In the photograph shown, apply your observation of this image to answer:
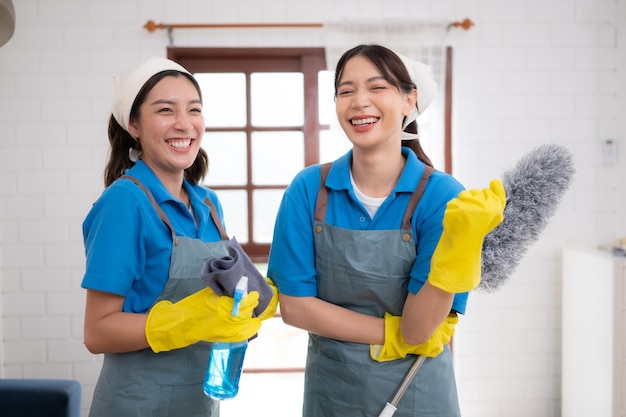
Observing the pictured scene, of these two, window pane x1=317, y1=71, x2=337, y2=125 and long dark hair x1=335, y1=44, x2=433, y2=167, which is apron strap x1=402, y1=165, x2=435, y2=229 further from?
window pane x1=317, y1=71, x2=337, y2=125

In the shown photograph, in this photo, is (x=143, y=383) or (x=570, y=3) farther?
(x=570, y=3)

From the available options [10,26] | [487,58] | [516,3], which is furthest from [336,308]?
[516,3]

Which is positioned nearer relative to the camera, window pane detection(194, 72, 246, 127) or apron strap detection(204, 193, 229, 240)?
apron strap detection(204, 193, 229, 240)

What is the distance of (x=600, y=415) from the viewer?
2.74m

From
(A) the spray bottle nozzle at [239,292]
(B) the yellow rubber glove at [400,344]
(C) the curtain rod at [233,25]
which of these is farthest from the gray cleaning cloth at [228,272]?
(C) the curtain rod at [233,25]

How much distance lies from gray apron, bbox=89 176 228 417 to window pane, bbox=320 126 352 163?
1.70 m

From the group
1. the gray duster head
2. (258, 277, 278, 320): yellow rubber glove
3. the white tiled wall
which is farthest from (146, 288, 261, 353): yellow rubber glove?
the white tiled wall

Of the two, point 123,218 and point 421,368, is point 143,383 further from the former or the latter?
point 421,368

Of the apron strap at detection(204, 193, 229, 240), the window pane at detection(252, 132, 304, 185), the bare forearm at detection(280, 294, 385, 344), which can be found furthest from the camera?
the window pane at detection(252, 132, 304, 185)

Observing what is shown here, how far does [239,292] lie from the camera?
1156 millimetres

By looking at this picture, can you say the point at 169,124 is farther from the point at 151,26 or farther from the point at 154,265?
the point at 151,26

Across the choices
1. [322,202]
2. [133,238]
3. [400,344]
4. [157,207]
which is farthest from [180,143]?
[400,344]

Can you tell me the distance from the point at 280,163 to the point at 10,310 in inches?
66.3

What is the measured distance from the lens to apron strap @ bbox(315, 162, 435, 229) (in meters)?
1.32
